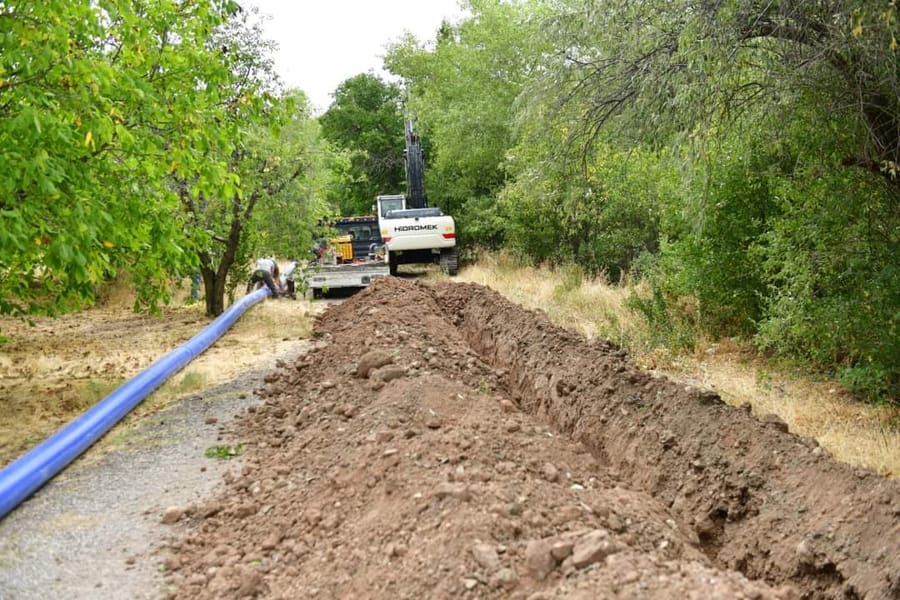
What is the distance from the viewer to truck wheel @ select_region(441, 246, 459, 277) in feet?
78.6

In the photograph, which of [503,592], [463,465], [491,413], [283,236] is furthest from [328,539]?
[283,236]

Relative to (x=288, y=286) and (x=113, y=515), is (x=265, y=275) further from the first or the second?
(x=113, y=515)

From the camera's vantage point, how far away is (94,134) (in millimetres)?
6711

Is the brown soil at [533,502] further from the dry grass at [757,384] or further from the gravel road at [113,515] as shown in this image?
the dry grass at [757,384]

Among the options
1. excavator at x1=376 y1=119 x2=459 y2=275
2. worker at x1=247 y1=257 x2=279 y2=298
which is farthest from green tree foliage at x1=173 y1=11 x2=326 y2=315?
excavator at x1=376 y1=119 x2=459 y2=275

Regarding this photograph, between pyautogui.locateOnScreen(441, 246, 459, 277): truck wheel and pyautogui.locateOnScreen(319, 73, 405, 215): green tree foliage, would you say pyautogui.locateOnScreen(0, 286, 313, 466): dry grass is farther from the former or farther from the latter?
pyautogui.locateOnScreen(319, 73, 405, 215): green tree foliage

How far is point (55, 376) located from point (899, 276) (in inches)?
352

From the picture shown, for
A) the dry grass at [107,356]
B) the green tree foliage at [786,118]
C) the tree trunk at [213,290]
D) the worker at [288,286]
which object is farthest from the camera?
the worker at [288,286]

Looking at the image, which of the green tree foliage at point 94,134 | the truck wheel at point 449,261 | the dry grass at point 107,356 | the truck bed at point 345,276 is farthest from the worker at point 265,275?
the green tree foliage at point 94,134

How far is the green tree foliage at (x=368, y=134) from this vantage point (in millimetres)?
43125

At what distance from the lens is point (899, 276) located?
6793mm

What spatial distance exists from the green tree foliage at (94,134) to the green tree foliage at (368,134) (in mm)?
32101

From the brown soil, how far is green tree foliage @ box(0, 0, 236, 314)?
1984 millimetres

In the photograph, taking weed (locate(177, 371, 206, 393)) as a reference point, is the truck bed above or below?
above
